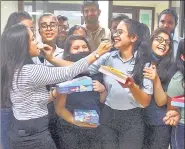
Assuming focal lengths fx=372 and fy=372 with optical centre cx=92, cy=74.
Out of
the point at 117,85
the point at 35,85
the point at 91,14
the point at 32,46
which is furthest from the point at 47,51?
the point at 117,85

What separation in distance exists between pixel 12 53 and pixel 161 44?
29.3 inches

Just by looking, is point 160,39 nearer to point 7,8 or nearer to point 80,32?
point 80,32

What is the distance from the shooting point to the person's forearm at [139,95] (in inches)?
72.0

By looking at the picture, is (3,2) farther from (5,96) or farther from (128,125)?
(128,125)

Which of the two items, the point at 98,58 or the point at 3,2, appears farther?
the point at 3,2

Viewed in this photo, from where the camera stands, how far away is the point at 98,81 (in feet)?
6.23

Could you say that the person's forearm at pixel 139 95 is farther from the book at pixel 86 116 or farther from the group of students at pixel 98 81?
the book at pixel 86 116

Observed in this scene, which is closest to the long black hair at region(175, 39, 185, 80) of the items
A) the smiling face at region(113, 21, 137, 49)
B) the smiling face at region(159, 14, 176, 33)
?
the smiling face at region(159, 14, 176, 33)

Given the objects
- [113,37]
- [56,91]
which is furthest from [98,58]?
[56,91]

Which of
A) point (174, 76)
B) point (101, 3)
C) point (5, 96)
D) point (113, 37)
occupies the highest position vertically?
point (101, 3)

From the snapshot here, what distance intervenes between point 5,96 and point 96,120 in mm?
488

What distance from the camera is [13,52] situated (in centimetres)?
186

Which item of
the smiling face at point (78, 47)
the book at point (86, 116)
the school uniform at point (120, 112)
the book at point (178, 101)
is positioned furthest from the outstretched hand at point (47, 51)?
the book at point (178, 101)

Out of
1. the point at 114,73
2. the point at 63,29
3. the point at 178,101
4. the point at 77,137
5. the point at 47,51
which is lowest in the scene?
the point at 77,137
